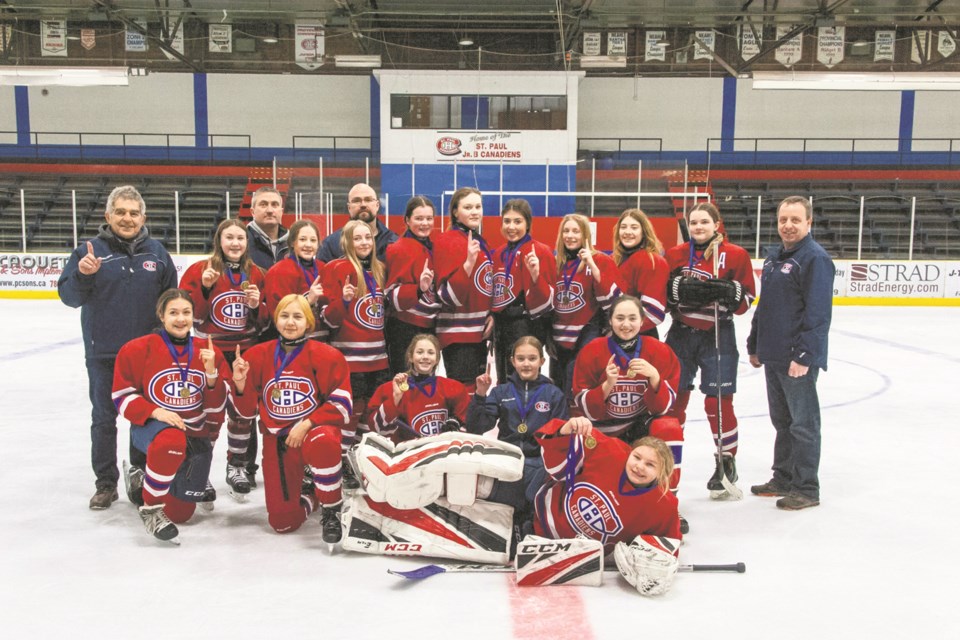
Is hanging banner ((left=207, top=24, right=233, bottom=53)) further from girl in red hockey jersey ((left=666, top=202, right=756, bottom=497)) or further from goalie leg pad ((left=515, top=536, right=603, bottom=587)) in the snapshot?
goalie leg pad ((left=515, top=536, right=603, bottom=587))

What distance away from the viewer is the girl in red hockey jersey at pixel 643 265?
12.3 feet

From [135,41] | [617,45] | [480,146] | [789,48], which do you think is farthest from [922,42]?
[135,41]

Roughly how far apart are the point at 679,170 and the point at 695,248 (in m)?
11.8

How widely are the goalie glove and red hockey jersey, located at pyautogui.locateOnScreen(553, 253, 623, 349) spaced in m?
1.21

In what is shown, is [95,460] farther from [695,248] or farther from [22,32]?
[22,32]

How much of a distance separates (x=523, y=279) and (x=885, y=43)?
16.8m

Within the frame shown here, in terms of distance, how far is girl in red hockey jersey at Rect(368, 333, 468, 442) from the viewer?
11.6 feet

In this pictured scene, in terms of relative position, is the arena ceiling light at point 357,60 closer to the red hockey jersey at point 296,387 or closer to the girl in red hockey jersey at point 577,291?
the girl in red hockey jersey at point 577,291

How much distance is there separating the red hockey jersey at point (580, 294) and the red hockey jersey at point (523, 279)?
6cm

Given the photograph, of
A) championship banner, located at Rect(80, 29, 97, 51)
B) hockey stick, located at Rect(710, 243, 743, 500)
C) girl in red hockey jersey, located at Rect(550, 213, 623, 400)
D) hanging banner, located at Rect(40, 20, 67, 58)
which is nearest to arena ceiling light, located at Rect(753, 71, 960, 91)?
hockey stick, located at Rect(710, 243, 743, 500)

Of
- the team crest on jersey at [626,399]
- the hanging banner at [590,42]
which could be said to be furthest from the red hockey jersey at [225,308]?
the hanging banner at [590,42]

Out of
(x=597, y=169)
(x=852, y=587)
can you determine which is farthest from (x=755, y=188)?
(x=852, y=587)

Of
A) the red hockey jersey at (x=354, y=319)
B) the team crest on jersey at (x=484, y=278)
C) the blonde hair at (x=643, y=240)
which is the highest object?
the blonde hair at (x=643, y=240)

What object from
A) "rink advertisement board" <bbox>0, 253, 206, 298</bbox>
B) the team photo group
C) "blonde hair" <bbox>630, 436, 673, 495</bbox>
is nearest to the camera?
"blonde hair" <bbox>630, 436, 673, 495</bbox>
